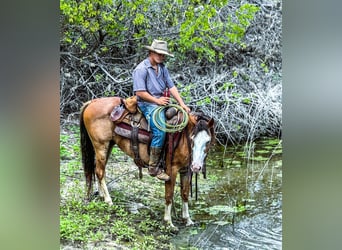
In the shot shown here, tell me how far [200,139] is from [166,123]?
23cm

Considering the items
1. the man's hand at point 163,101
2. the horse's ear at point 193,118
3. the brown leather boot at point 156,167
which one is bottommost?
the brown leather boot at point 156,167

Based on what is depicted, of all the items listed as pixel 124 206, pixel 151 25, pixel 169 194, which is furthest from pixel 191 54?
pixel 124 206

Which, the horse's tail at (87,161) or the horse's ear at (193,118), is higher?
the horse's ear at (193,118)

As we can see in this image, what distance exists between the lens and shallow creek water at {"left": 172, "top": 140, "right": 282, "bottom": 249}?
249 cm

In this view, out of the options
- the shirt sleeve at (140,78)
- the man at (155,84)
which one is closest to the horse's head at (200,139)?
the man at (155,84)

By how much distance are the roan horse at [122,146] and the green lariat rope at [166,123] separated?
0.03m

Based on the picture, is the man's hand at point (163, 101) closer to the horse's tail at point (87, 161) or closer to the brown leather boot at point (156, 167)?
the brown leather boot at point (156, 167)

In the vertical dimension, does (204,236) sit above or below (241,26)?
below

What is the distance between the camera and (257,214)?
251cm

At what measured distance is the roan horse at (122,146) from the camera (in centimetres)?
254
